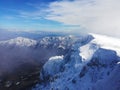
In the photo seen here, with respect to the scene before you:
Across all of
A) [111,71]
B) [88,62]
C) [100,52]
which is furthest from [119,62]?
[88,62]

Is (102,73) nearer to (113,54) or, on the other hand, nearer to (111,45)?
(113,54)

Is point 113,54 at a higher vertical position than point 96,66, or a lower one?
higher

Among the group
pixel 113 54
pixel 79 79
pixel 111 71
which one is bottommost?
pixel 79 79

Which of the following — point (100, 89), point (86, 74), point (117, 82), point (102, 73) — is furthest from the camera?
point (86, 74)

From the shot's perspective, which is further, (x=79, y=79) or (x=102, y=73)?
(x=79, y=79)

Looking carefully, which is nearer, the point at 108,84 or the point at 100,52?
the point at 108,84

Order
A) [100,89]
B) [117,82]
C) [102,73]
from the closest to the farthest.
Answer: [117,82] → [100,89] → [102,73]

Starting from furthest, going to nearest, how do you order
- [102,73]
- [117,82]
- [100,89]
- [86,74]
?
[86,74], [102,73], [100,89], [117,82]

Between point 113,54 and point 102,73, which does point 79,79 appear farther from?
point 113,54

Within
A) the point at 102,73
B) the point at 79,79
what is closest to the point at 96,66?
the point at 102,73
